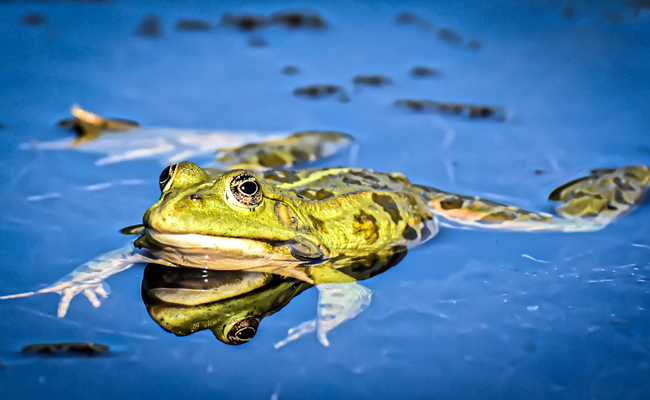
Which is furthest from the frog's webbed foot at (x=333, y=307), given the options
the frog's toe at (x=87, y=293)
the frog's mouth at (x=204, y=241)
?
the frog's toe at (x=87, y=293)

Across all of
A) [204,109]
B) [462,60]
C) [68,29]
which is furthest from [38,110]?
[462,60]

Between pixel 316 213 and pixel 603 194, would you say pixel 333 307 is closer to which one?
pixel 316 213

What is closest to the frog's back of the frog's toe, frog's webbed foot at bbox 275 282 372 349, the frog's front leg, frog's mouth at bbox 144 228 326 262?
frog's mouth at bbox 144 228 326 262

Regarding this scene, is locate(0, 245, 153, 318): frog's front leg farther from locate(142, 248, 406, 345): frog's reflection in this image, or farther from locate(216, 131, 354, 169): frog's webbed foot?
locate(216, 131, 354, 169): frog's webbed foot

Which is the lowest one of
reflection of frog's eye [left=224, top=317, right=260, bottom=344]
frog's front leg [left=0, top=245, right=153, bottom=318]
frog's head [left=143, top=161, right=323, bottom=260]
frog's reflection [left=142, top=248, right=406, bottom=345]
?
reflection of frog's eye [left=224, top=317, right=260, bottom=344]

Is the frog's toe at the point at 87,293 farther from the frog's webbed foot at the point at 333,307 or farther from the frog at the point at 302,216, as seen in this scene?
the frog's webbed foot at the point at 333,307

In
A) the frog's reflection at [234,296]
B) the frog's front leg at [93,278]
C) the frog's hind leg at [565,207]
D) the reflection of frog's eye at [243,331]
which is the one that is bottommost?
the reflection of frog's eye at [243,331]

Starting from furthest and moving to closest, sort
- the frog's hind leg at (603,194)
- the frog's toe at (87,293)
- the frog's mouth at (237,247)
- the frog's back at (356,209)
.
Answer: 1. the frog's hind leg at (603,194)
2. the frog's back at (356,209)
3. the frog's toe at (87,293)
4. the frog's mouth at (237,247)

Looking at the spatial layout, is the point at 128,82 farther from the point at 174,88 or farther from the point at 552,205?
the point at 552,205
